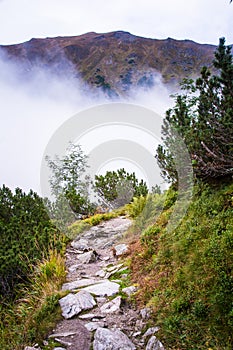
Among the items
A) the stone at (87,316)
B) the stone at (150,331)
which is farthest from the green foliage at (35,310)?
the stone at (150,331)

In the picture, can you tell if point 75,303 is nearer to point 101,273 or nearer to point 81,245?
point 101,273

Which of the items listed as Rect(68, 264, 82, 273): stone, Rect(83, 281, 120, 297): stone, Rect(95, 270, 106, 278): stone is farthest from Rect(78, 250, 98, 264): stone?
Rect(83, 281, 120, 297): stone

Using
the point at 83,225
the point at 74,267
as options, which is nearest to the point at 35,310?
the point at 74,267

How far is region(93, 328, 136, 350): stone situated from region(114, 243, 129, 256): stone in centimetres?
355

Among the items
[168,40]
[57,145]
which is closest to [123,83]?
[168,40]

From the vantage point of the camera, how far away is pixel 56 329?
183 inches

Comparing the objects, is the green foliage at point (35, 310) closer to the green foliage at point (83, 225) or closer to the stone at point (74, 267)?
the stone at point (74, 267)

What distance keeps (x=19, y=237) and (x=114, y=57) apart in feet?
375

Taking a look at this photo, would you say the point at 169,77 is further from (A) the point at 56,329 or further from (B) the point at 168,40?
(A) the point at 56,329

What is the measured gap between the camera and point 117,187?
53.4ft

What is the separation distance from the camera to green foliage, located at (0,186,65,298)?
6589 millimetres

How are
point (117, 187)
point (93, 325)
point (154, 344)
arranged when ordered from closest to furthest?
point (154, 344) < point (93, 325) < point (117, 187)

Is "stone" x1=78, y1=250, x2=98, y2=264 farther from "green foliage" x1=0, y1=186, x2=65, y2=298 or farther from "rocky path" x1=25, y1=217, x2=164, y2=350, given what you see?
"green foliage" x1=0, y1=186, x2=65, y2=298

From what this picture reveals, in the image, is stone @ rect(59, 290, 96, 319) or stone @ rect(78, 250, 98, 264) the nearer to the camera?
stone @ rect(59, 290, 96, 319)
